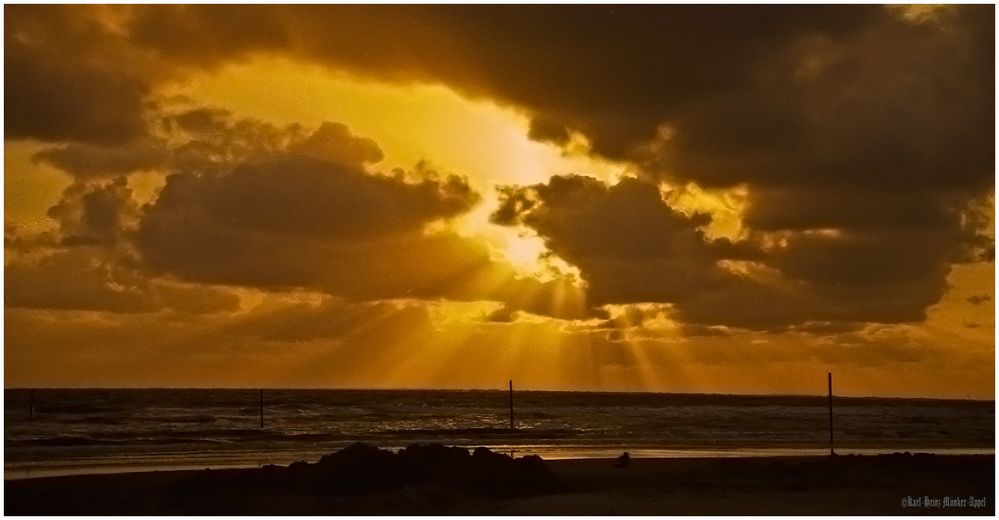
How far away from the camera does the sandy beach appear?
89.0 ft

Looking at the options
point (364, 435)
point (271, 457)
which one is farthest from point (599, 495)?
point (364, 435)

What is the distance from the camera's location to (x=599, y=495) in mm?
29453

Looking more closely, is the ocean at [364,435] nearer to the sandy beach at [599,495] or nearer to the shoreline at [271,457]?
the shoreline at [271,457]

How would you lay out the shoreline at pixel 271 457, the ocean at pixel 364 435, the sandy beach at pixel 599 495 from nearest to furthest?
the sandy beach at pixel 599 495, the shoreline at pixel 271 457, the ocean at pixel 364 435

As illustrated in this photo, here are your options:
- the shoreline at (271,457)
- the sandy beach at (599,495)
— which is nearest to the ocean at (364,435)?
the shoreline at (271,457)

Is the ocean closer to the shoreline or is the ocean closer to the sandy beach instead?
the shoreline

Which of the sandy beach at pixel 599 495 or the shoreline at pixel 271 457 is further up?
the sandy beach at pixel 599 495

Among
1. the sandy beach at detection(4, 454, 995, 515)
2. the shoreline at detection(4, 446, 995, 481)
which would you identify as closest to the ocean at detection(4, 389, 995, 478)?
the shoreline at detection(4, 446, 995, 481)

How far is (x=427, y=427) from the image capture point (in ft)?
276

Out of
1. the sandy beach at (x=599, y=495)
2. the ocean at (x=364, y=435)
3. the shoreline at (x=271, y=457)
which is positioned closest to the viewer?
the sandy beach at (x=599, y=495)

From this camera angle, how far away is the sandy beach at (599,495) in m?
27.1

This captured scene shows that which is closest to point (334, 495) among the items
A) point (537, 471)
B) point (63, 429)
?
point (537, 471)

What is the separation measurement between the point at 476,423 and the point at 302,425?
17.1m

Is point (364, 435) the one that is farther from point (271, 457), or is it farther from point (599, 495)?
point (599, 495)
